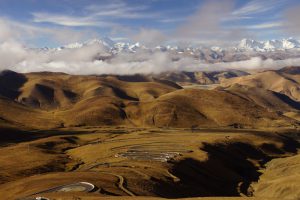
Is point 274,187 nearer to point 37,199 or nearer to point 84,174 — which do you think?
point 84,174

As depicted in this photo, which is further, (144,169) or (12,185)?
(144,169)

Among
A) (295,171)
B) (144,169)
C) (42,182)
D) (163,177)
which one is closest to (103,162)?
(144,169)

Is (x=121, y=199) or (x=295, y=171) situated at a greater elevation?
(x=121, y=199)

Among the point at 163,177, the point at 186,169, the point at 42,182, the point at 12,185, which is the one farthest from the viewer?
the point at 186,169

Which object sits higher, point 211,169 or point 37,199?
point 37,199

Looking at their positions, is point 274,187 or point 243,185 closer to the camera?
point 274,187

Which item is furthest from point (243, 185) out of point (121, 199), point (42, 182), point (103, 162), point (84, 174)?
point (121, 199)

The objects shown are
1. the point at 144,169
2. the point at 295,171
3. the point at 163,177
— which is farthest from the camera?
the point at 295,171

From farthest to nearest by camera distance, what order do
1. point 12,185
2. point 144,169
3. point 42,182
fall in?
point 144,169
point 12,185
point 42,182

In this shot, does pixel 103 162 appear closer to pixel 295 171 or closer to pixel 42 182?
pixel 42 182
